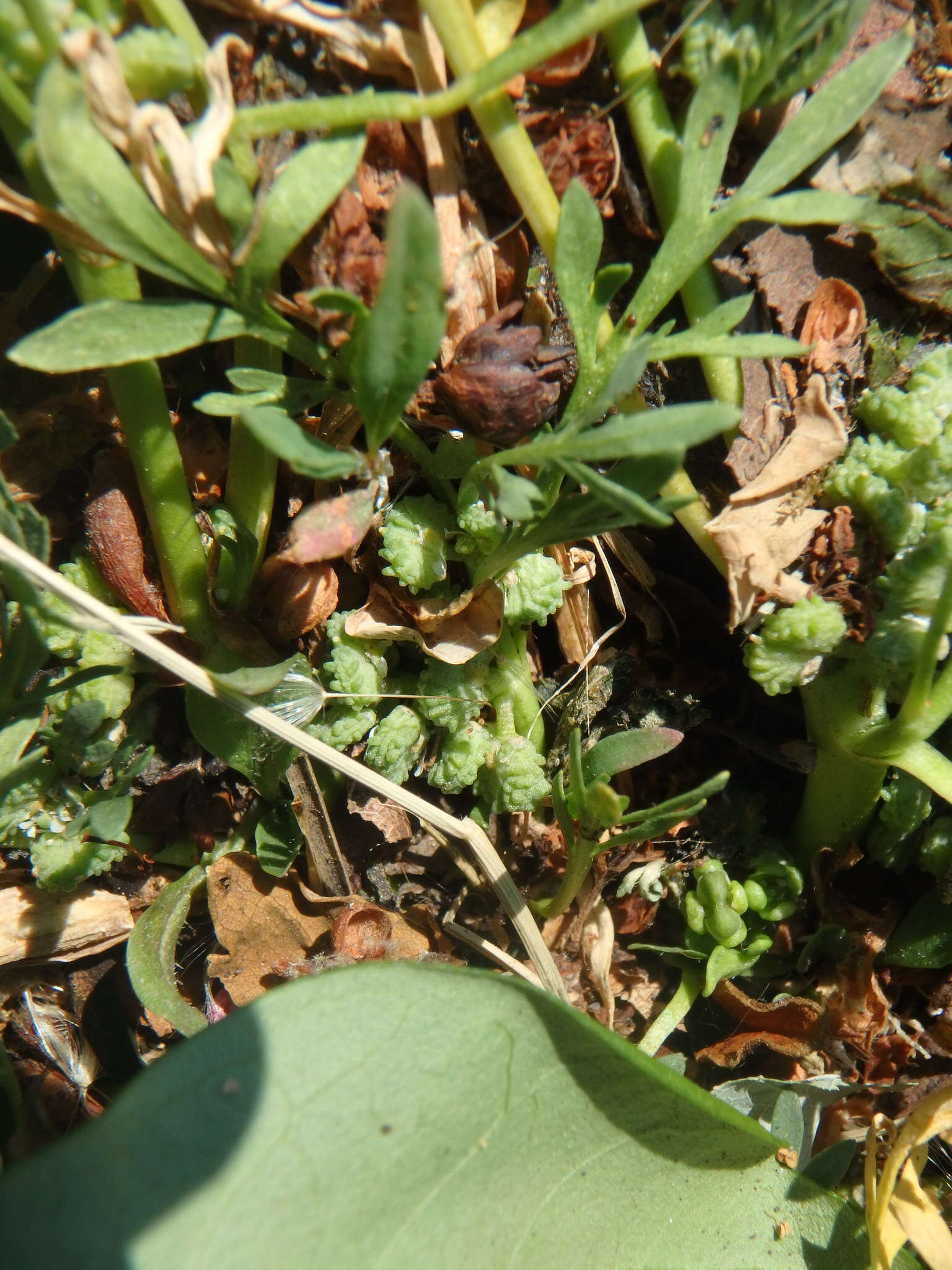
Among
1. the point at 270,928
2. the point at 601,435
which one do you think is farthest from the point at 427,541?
the point at 270,928

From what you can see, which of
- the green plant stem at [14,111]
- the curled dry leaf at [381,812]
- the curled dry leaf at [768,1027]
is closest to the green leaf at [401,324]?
the green plant stem at [14,111]

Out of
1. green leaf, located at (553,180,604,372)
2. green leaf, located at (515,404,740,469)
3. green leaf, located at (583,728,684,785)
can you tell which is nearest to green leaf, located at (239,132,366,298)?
green leaf, located at (553,180,604,372)

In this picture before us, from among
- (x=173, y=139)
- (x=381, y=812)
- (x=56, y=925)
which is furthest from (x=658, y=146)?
(x=56, y=925)

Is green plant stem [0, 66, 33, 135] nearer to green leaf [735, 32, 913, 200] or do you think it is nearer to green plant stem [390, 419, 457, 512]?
green plant stem [390, 419, 457, 512]

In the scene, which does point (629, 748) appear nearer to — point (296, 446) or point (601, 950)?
point (601, 950)

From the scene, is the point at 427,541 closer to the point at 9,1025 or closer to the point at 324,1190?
the point at 324,1190

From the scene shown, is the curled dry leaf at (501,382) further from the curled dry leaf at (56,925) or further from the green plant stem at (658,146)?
the curled dry leaf at (56,925)
